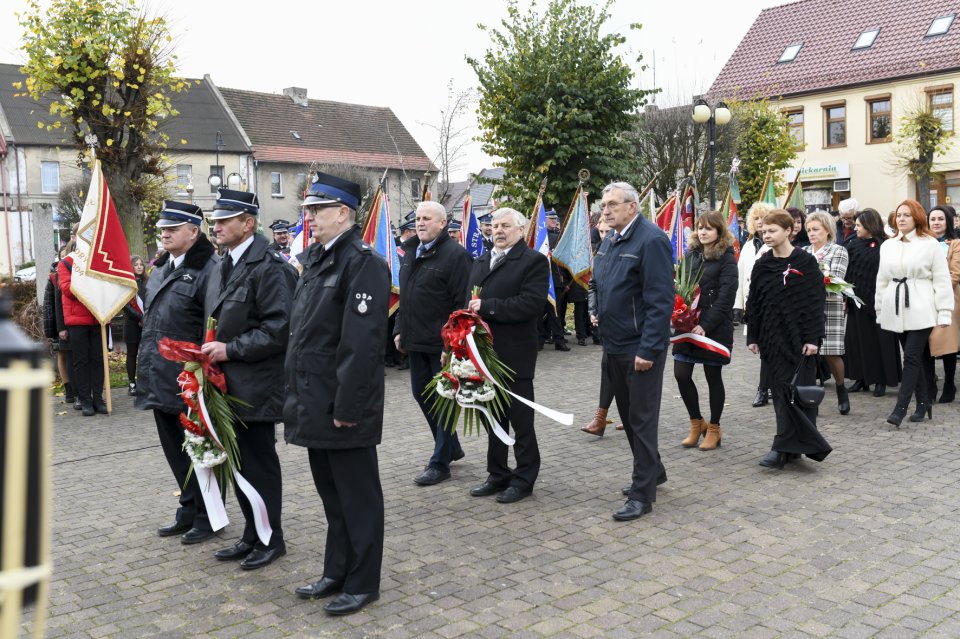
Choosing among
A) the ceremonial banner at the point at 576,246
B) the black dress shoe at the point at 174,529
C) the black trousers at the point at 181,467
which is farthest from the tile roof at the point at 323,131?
the black dress shoe at the point at 174,529

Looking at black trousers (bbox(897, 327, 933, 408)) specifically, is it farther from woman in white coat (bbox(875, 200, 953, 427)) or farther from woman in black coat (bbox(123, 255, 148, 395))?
woman in black coat (bbox(123, 255, 148, 395))

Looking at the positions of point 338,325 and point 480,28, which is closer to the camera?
Result: point 338,325

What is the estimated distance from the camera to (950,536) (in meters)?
5.33

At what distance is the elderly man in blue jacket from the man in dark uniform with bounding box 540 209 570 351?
8.24 meters

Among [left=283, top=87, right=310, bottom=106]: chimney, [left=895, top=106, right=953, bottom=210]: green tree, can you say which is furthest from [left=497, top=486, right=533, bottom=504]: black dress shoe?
[left=283, top=87, right=310, bottom=106]: chimney

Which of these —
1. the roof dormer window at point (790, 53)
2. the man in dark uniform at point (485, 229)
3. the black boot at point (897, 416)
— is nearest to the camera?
the black boot at point (897, 416)

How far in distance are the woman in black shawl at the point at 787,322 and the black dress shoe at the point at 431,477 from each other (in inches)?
96.7

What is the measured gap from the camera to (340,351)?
4418mm

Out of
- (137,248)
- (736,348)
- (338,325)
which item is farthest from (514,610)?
(137,248)

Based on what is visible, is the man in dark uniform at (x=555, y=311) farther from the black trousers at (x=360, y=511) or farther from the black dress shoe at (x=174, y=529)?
the black trousers at (x=360, y=511)

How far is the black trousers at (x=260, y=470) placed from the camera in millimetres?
5289

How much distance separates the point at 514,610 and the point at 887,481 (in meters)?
3.48

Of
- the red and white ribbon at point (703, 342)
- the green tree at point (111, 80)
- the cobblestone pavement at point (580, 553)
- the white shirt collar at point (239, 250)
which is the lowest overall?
the cobblestone pavement at point (580, 553)

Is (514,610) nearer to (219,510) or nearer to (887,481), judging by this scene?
(219,510)
